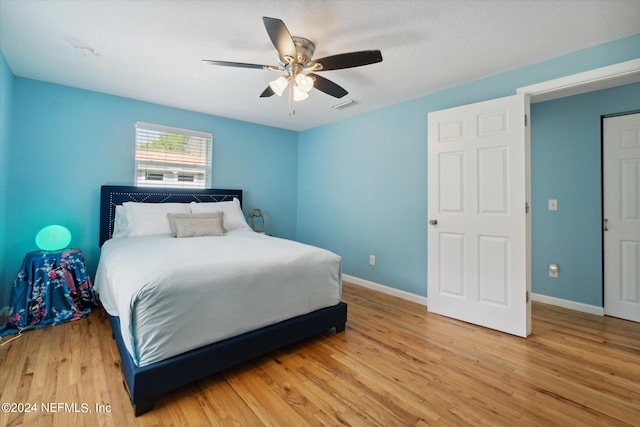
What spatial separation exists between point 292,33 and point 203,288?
1888 mm

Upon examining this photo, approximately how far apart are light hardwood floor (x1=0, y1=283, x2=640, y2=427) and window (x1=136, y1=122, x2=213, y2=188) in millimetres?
1893

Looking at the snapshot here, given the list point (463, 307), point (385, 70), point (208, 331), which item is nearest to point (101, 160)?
point (208, 331)

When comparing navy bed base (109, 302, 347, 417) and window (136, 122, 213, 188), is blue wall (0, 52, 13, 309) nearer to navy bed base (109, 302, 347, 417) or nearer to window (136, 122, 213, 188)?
window (136, 122, 213, 188)

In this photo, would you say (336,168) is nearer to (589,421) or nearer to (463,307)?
(463,307)

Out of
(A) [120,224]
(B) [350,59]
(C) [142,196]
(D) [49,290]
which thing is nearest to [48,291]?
(D) [49,290]

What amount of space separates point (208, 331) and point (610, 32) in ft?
11.3

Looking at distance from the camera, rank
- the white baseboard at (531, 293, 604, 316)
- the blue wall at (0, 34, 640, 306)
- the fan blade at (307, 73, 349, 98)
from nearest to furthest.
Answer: the fan blade at (307, 73, 349, 98)
the blue wall at (0, 34, 640, 306)
the white baseboard at (531, 293, 604, 316)

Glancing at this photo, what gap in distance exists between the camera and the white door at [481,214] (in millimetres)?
2430

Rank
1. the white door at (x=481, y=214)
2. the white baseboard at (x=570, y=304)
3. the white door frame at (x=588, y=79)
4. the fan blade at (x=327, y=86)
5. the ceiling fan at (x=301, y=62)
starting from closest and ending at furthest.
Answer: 1. the ceiling fan at (x=301, y=62)
2. the white door frame at (x=588, y=79)
3. the fan blade at (x=327, y=86)
4. the white door at (x=481, y=214)
5. the white baseboard at (x=570, y=304)

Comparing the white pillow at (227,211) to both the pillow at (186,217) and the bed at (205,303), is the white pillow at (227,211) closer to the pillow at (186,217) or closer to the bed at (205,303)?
the pillow at (186,217)

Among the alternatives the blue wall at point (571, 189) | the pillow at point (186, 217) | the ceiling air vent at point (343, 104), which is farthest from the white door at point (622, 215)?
the pillow at point (186, 217)

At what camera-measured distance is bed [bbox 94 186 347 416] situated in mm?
1542

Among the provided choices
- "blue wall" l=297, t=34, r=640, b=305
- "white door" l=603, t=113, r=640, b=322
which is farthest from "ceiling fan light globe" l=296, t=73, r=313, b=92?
"white door" l=603, t=113, r=640, b=322

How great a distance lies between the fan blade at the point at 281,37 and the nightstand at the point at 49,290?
2.76 meters
